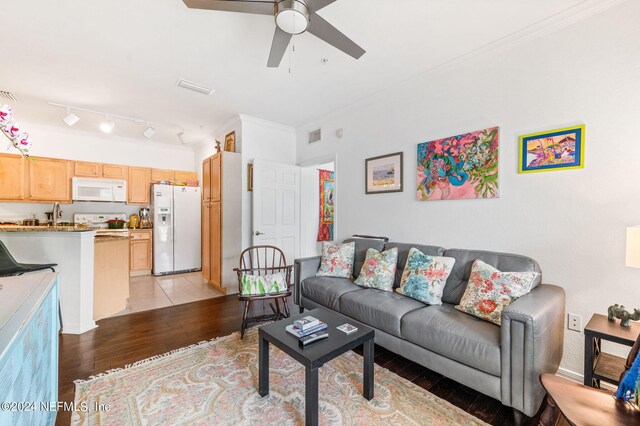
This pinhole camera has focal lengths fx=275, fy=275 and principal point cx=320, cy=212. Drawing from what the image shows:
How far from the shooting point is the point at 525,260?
6.82 feet

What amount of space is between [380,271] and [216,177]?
119 inches

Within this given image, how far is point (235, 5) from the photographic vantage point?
1626mm

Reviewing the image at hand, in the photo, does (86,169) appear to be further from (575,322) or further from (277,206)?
(575,322)

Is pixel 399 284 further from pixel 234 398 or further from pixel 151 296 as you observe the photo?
pixel 151 296

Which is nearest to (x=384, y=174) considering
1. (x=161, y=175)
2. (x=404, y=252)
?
(x=404, y=252)

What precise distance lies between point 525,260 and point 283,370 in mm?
2017

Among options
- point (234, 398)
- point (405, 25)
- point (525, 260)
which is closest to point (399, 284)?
point (525, 260)

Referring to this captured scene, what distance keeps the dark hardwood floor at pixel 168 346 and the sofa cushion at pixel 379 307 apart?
1.14ft

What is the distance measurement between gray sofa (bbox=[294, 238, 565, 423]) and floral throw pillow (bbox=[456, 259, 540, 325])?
2.4 inches

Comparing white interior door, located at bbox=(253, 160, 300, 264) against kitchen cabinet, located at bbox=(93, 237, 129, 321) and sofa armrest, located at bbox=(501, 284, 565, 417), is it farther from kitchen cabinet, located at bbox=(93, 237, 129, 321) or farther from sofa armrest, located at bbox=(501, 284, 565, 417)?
sofa armrest, located at bbox=(501, 284, 565, 417)

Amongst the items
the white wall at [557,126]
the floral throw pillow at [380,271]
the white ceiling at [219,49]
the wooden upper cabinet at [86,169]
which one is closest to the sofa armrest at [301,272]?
the floral throw pillow at [380,271]

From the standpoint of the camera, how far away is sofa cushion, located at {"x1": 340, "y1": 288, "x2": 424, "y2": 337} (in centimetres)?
210

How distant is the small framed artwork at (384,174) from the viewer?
3166 mm

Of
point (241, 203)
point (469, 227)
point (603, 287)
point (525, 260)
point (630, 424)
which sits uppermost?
point (241, 203)
